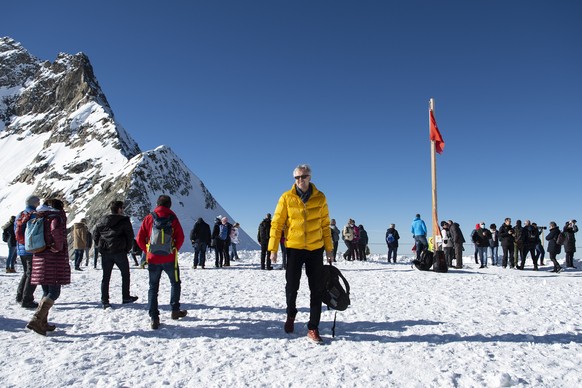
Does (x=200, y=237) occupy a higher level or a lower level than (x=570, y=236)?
lower

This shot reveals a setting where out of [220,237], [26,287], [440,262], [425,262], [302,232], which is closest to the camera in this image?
[302,232]

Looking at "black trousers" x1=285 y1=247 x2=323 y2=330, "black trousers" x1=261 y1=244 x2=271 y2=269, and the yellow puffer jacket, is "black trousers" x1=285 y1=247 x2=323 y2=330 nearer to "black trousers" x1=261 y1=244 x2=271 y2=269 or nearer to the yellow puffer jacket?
the yellow puffer jacket

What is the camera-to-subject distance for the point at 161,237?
5.08 metres

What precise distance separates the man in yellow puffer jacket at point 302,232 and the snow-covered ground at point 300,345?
24.8 inches

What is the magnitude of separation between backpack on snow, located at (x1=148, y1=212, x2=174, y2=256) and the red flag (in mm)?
12306

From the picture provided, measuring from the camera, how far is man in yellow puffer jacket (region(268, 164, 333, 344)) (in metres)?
4.52

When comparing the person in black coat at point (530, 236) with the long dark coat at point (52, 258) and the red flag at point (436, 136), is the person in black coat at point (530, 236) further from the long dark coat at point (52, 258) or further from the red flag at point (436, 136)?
the long dark coat at point (52, 258)

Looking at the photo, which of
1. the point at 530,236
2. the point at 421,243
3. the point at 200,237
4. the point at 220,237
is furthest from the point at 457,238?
the point at 200,237

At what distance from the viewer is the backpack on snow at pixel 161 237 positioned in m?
5.07

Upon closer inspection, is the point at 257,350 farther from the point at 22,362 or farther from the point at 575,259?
the point at 575,259

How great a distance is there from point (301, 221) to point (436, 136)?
40.1 ft

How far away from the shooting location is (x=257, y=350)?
158 inches

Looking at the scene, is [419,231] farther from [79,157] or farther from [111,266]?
[79,157]

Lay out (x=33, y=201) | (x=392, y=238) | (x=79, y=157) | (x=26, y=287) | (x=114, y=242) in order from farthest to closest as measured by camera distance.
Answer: (x=79, y=157)
(x=392, y=238)
(x=114, y=242)
(x=26, y=287)
(x=33, y=201)
